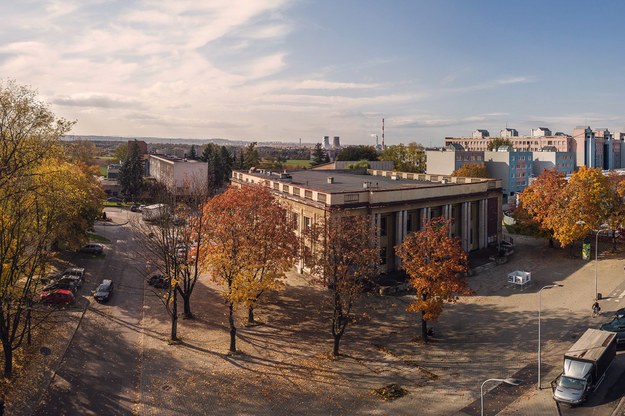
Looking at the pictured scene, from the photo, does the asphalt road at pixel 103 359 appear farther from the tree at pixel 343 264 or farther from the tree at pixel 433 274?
the tree at pixel 433 274

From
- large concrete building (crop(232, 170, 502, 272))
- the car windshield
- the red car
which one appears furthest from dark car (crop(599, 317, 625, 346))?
the red car

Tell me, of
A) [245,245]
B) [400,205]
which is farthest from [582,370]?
[400,205]

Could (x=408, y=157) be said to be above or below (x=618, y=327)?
above

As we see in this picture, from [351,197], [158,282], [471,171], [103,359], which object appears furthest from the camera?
[471,171]

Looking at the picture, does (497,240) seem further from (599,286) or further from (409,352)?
(409,352)

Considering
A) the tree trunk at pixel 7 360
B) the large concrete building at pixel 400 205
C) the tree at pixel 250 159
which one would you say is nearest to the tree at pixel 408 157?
the tree at pixel 250 159

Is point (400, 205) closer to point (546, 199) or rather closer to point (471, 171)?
point (546, 199)
